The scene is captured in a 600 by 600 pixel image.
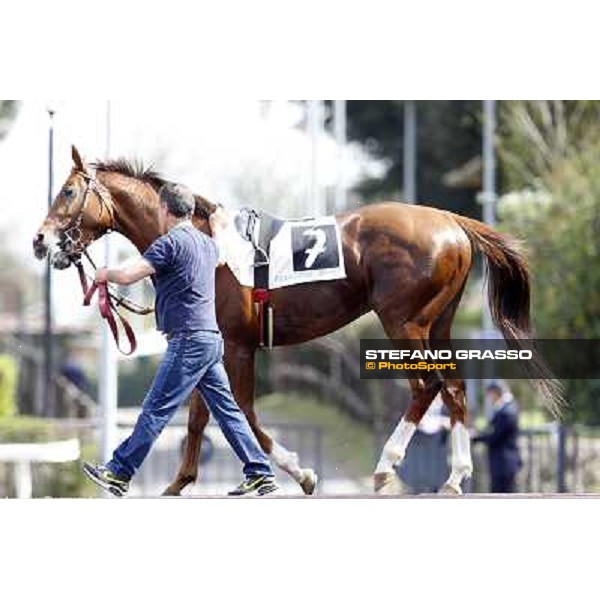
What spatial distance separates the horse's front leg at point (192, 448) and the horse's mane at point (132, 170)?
116 centimetres

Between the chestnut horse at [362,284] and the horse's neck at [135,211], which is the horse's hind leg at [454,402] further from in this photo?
the horse's neck at [135,211]

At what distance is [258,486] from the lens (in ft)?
25.4

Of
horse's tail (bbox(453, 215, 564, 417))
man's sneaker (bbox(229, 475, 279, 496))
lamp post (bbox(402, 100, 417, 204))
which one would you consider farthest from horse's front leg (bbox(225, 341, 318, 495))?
lamp post (bbox(402, 100, 417, 204))

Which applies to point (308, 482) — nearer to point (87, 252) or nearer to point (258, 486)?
point (258, 486)

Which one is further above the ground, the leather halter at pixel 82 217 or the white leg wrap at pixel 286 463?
the leather halter at pixel 82 217

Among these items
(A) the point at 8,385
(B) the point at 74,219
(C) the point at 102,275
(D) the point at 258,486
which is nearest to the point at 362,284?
(D) the point at 258,486

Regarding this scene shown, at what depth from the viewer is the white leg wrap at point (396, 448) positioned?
802cm

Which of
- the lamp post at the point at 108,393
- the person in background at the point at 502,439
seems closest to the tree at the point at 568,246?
the person in background at the point at 502,439

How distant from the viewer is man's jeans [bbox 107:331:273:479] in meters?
7.64

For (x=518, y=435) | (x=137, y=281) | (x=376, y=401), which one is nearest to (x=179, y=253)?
(x=137, y=281)

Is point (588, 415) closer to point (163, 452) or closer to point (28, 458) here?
point (163, 452)

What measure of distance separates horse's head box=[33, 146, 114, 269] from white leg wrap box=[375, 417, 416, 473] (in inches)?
75.1

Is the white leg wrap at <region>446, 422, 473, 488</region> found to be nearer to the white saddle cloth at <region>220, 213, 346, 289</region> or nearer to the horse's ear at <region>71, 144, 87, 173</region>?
the white saddle cloth at <region>220, 213, 346, 289</region>

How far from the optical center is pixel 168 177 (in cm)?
794
